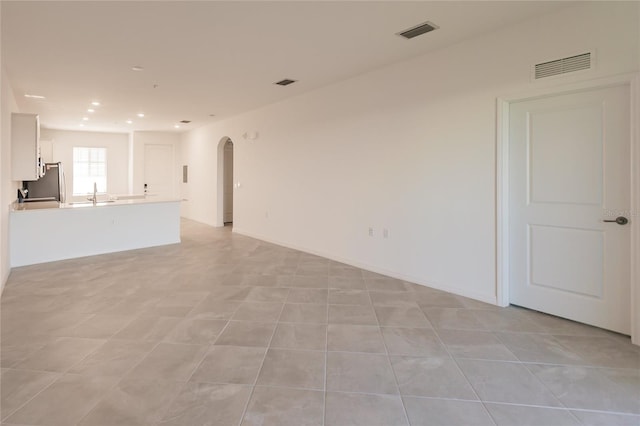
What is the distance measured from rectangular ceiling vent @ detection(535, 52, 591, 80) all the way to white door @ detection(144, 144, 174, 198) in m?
10.3

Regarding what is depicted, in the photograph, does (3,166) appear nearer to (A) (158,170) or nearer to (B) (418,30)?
(B) (418,30)

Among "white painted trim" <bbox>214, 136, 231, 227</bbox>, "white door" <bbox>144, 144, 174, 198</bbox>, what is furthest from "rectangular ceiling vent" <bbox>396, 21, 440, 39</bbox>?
"white door" <bbox>144, 144, 174, 198</bbox>

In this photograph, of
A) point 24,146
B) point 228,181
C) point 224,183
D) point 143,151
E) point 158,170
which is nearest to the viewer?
point 24,146

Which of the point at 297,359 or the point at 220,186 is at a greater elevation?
the point at 220,186

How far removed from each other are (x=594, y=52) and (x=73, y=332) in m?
5.00

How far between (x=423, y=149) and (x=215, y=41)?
269cm

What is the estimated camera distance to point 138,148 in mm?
10227

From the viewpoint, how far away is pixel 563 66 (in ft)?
9.62

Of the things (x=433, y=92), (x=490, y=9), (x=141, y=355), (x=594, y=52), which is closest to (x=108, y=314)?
(x=141, y=355)

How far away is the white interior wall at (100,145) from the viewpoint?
1023 centimetres

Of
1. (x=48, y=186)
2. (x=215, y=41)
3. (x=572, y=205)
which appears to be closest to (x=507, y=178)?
(x=572, y=205)

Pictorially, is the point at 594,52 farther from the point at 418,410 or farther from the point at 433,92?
the point at 418,410

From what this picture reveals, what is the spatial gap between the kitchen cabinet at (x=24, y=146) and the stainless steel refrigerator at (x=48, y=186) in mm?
2641

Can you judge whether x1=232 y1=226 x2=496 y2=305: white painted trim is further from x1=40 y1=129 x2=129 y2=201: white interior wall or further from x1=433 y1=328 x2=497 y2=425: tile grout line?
x1=40 y1=129 x2=129 y2=201: white interior wall
